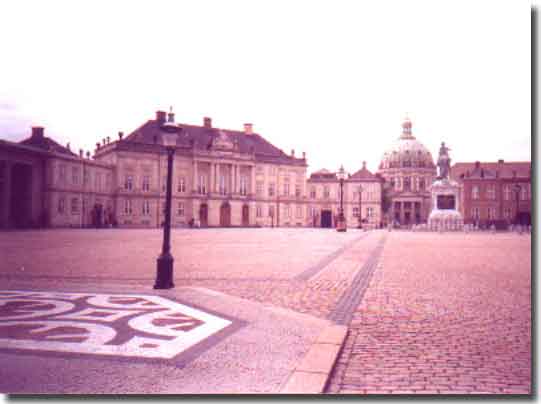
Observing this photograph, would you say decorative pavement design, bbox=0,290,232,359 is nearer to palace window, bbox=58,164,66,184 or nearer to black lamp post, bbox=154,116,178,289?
black lamp post, bbox=154,116,178,289

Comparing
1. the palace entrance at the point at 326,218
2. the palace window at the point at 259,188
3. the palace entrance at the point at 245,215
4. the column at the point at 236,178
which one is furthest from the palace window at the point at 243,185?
the palace entrance at the point at 326,218

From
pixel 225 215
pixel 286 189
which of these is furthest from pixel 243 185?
pixel 286 189

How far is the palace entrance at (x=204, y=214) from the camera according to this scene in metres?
66.9

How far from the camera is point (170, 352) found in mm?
4465

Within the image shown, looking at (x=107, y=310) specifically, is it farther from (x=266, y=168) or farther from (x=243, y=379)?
(x=266, y=168)

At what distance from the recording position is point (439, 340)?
519 centimetres

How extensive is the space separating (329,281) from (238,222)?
204 ft

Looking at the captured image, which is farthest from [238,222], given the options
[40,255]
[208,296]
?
[208,296]

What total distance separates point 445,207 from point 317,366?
5388 centimetres

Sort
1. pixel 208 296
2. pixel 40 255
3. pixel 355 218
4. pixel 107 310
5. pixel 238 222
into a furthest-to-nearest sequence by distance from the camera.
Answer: pixel 355 218, pixel 238 222, pixel 40 255, pixel 208 296, pixel 107 310

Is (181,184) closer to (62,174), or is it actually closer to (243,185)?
(243,185)

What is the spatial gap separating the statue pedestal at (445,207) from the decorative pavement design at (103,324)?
48.7 meters

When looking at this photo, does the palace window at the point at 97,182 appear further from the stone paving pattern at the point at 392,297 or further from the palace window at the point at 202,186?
the palace window at the point at 202,186

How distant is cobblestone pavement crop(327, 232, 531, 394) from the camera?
3.95m
